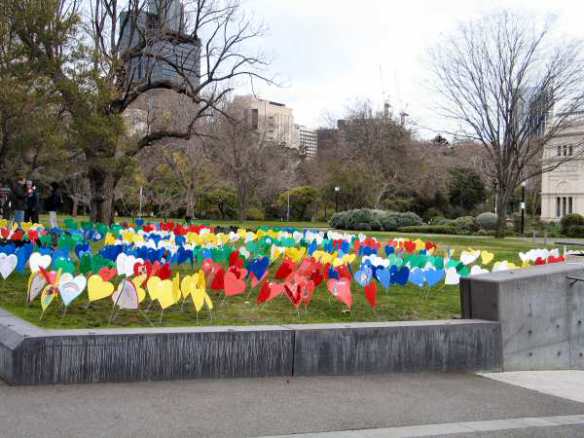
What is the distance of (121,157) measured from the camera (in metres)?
23.4

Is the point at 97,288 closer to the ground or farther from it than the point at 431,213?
closer to the ground

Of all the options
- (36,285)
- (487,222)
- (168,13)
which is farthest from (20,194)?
(487,222)

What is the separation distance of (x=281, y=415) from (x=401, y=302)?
4260 mm

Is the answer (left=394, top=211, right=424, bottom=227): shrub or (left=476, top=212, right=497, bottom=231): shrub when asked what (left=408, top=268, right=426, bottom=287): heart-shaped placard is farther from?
(left=476, top=212, right=497, bottom=231): shrub

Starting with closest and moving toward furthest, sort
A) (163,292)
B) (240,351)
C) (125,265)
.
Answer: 1. (240,351)
2. (163,292)
3. (125,265)

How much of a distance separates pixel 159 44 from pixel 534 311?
74.9 ft

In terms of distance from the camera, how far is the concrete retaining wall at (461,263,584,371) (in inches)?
283

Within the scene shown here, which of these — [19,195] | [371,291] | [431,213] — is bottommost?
[371,291]

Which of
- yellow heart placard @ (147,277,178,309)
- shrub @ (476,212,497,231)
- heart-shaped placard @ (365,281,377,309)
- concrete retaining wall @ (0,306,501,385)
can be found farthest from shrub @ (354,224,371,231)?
yellow heart placard @ (147,277,178,309)

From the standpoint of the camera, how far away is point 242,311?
754 cm

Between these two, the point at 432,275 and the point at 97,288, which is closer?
the point at 97,288

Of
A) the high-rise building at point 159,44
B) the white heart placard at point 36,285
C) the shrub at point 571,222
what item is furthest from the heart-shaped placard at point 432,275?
the shrub at point 571,222

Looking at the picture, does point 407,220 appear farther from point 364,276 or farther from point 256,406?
point 256,406

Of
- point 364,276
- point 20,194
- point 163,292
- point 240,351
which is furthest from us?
point 20,194
